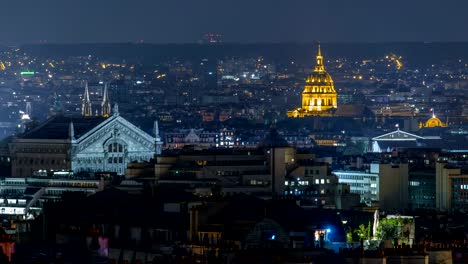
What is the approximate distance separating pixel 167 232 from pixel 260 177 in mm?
32325

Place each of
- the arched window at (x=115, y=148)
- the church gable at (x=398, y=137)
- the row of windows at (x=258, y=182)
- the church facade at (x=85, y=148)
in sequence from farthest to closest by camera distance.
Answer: the church gable at (x=398, y=137), the arched window at (x=115, y=148), the church facade at (x=85, y=148), the row of windows at (x=258, y=182)

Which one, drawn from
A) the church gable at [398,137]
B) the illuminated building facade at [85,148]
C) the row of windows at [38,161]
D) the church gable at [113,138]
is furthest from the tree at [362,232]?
the church gable at [398,137]

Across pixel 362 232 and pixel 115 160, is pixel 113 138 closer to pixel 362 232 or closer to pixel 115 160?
pixel 115 160

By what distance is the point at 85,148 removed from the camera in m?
107

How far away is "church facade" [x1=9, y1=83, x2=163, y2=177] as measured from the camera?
106 m

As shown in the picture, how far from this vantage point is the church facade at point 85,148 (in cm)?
10606

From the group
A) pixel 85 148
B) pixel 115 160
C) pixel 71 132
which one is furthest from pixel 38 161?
pixel 115 160

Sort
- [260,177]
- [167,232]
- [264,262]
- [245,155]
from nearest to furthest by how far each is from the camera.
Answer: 1. [264,262]
2. [167,232]
3. [260,177]
4. [245,155]

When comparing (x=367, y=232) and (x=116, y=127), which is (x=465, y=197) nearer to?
(x=116, y=127)

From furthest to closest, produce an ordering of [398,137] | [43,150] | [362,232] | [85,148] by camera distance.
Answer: [398,137]
[43,150]
[85,148]
[362,232]

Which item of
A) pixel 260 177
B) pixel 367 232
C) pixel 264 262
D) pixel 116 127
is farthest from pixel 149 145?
pixel 264 262

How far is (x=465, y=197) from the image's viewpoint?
106 m

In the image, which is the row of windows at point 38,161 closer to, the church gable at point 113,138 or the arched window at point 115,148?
the church gable at point 113,138

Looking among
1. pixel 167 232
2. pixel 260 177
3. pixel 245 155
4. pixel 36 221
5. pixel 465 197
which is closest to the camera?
pixel 167 232
